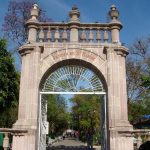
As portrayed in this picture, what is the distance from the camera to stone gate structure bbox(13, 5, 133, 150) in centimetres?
1106

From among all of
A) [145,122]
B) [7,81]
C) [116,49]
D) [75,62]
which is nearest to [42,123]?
[75,62]

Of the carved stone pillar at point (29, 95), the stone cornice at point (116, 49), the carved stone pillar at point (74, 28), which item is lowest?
the carved stone pillar at point (29, 95)

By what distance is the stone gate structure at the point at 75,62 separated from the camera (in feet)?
36.3

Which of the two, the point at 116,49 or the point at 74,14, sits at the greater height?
the point at 74,14

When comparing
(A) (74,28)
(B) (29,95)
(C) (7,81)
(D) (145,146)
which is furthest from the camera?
(C) (7,81)

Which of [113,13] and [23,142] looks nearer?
[23,142]

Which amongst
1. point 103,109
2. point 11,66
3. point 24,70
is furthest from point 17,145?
point 11,66

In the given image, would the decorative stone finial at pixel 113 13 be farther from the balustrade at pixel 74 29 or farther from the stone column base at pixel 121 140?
the stone column base at pixel 121 140

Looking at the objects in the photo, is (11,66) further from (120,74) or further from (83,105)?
(83,105)

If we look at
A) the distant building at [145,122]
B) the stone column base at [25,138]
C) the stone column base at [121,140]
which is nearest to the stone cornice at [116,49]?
the stone column base at [121,140]

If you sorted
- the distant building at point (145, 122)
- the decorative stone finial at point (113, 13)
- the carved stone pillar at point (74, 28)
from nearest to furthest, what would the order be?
the carved stone pillar at point (74, 28) < the decorative stone finial at point (113, 13) < the distant building at point (145, 122)

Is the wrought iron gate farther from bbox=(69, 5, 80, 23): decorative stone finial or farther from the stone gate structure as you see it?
bbox=(69, 5, 80, 23): decorative stone finial

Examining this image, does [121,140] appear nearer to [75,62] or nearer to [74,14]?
[75,62]

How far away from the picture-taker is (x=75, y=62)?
40.6 ft
